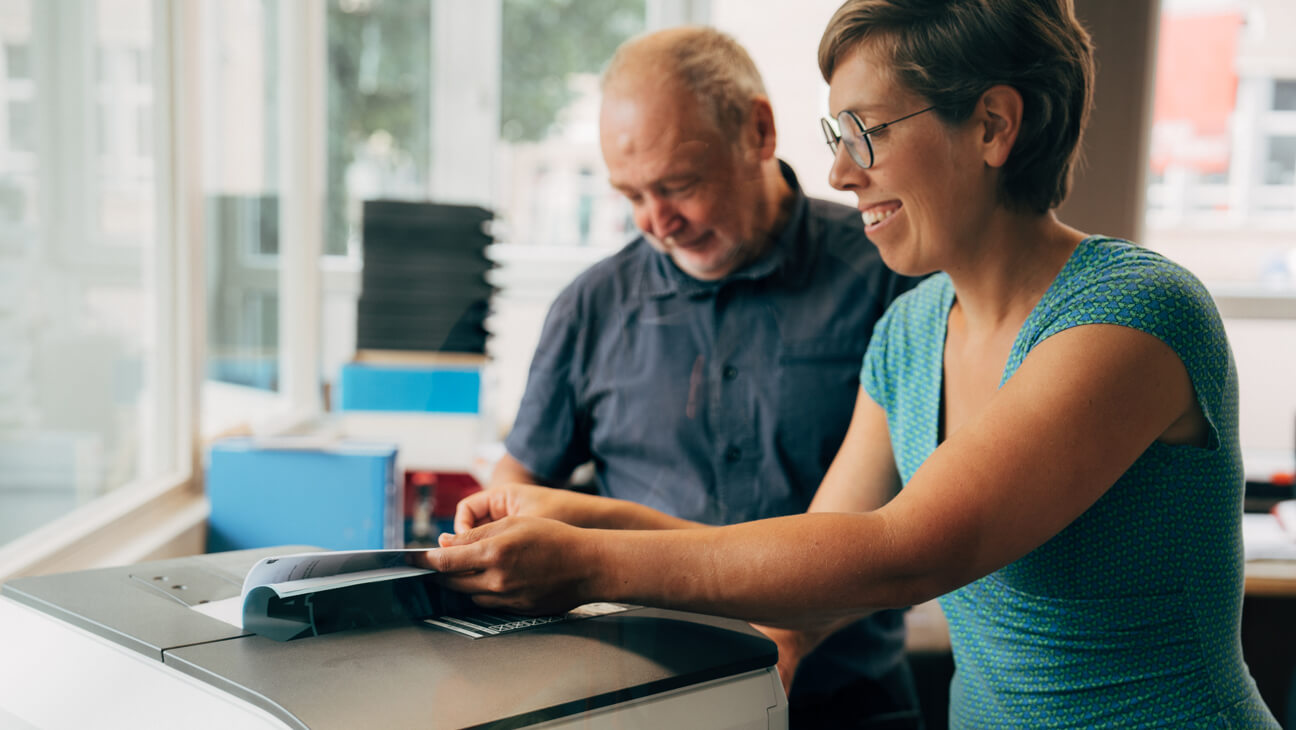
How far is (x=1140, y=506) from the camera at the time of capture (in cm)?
65

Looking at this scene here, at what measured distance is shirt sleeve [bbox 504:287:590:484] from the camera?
1.14 meters

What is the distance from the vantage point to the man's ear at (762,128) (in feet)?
2.83

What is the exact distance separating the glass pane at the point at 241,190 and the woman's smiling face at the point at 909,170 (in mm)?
1255

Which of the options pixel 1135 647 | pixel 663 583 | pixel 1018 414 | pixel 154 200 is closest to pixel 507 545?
pixel 663 583

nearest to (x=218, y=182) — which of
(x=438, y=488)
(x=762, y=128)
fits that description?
(x=438, y=488)

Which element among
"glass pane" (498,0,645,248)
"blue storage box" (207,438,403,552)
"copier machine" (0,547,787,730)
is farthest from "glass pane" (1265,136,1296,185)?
"blue storage box" (207,438,403,552)

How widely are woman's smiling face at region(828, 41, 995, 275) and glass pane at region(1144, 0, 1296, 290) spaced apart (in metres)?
0.10

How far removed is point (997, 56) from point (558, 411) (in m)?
0.67

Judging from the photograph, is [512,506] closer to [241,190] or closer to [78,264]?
[78,264]

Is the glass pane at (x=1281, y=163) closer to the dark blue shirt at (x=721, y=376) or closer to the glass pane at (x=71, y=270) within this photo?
the dark blue shirt at (x=721, y=376)

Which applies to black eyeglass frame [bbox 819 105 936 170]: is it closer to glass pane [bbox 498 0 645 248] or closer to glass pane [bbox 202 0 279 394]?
glass pane [bbox 498 0 645 248]

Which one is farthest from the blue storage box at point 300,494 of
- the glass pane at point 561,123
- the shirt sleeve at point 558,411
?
the glass pane at point 561,123

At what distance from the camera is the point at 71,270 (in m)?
1.20

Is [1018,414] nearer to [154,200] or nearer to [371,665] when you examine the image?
[371,665]
